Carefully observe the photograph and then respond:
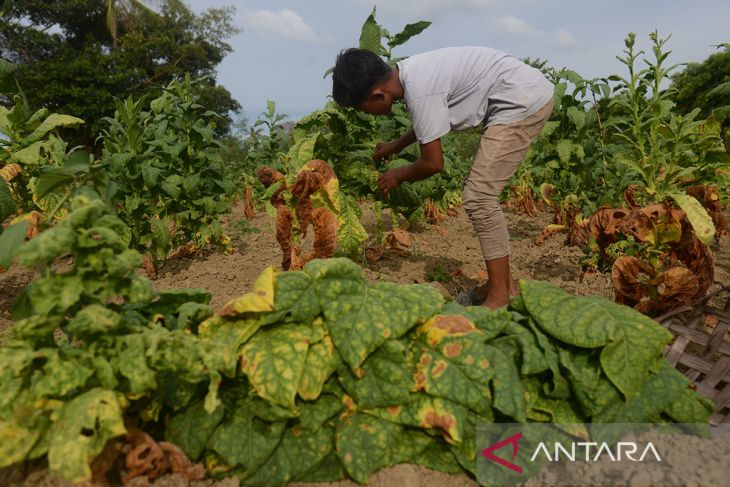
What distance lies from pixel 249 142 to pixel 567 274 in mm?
8057

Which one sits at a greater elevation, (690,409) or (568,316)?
(568,316)

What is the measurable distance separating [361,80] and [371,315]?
59.6 inches

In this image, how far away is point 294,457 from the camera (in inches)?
59.5

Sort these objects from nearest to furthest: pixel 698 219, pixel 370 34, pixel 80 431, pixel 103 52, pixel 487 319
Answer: pixel 80 431 < pixel 487 319 < pixel 698 219 < pixel 370 34 < pixel 103 52

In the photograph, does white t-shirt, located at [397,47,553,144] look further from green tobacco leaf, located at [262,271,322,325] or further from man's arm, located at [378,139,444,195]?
green tobacco leaf, located at [262,271,322,325]

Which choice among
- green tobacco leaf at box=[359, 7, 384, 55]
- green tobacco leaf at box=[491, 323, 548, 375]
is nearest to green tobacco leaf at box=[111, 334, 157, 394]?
green tobacco leaf at box=[491, 323, 548, 375]

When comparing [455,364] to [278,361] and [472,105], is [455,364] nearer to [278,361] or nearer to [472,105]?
[278,361]

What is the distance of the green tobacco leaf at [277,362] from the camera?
1413 millimetres

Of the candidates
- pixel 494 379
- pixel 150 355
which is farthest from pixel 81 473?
pixel 494 379

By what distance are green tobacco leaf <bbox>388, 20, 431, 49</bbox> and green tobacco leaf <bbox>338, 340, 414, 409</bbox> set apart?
3043 millimetres

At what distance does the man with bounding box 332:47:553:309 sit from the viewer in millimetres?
2613

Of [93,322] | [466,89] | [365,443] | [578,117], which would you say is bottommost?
[365,443]

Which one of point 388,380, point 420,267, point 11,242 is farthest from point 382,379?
point 420,267

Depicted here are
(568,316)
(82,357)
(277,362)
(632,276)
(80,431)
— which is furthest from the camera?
(632,276)
